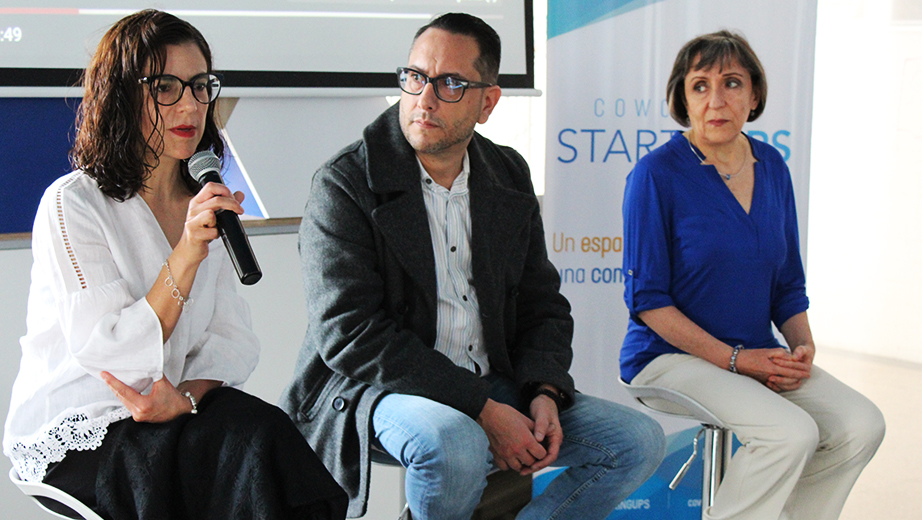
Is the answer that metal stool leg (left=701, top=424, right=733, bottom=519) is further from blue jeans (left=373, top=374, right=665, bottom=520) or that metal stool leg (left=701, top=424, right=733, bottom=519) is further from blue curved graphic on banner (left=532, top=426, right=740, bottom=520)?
blue curved graphic on banner (left=532, top=426, right=740, bottom=520)

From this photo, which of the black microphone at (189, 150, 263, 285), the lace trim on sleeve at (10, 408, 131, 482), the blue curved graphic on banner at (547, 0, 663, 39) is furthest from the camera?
the blue curved graphic on banner at (547, 0, 663, 39)

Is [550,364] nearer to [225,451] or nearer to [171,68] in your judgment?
[225,451]

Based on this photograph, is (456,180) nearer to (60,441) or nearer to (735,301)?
→ (735,301)

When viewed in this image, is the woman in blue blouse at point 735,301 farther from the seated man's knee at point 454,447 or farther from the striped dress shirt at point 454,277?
the seated man's knee at point 454,447

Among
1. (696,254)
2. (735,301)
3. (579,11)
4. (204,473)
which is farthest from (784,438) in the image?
(579,11)

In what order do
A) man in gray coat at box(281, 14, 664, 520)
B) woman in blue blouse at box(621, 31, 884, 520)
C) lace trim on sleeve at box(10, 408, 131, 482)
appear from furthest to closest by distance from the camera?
woman in blue blouse at box(621, 31, 884, 520)
man in gray coat at box(281, 14, 664, 520)
lace trim on sleeve at box(10, 408, 131, 482)

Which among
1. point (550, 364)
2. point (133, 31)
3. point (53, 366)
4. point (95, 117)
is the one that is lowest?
point (550, 364)

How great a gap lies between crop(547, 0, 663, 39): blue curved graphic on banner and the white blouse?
1.45 metres

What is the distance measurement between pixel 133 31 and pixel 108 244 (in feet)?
1.29

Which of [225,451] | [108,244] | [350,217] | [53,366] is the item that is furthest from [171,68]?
[225,451]

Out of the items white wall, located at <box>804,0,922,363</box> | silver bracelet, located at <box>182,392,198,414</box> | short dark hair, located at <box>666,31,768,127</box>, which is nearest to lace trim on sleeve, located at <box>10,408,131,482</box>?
silver bracelet, located at <box>182,392,198,414</box>

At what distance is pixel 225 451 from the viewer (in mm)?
1309

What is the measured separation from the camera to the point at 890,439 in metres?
3.65

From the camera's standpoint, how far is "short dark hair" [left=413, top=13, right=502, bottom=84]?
180 cm
